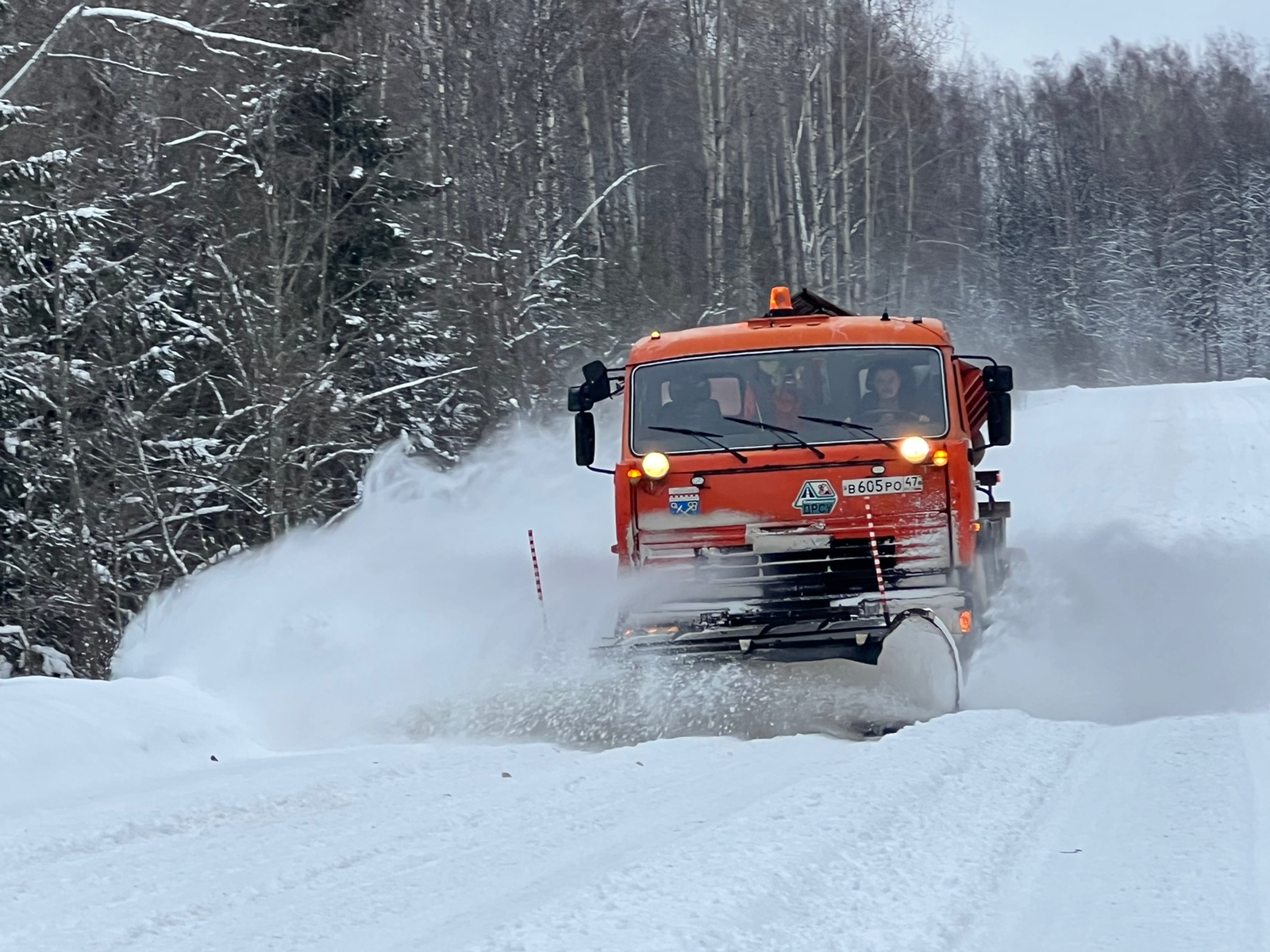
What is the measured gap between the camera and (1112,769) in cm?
546

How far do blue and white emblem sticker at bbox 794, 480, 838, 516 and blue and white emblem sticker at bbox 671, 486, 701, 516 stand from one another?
1.79 ft

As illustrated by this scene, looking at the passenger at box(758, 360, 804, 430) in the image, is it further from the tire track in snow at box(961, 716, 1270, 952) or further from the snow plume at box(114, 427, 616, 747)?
the tire track in snow at box(961, 716, 1270, 952)

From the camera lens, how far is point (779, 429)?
8.23 m

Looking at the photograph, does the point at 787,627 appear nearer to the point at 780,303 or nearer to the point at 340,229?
the point at 780,303

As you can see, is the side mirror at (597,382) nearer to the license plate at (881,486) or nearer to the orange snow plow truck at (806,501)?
the orange snow plow truck at (806,501)

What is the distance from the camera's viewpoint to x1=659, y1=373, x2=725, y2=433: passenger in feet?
27.4

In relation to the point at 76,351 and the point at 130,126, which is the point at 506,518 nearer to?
the point at 76,351

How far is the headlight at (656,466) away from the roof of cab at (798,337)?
0.74 metres

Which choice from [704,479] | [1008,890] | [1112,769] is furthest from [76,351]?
[1008,890]

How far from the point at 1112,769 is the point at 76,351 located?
11.4 meters

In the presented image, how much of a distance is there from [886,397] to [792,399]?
0.53 metres

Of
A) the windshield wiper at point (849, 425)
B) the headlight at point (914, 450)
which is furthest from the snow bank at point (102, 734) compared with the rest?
the headlight at point (914, 450)

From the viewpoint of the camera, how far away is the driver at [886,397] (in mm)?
8242

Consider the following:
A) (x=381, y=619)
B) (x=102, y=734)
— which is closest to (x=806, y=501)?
(x=381, y=619)
